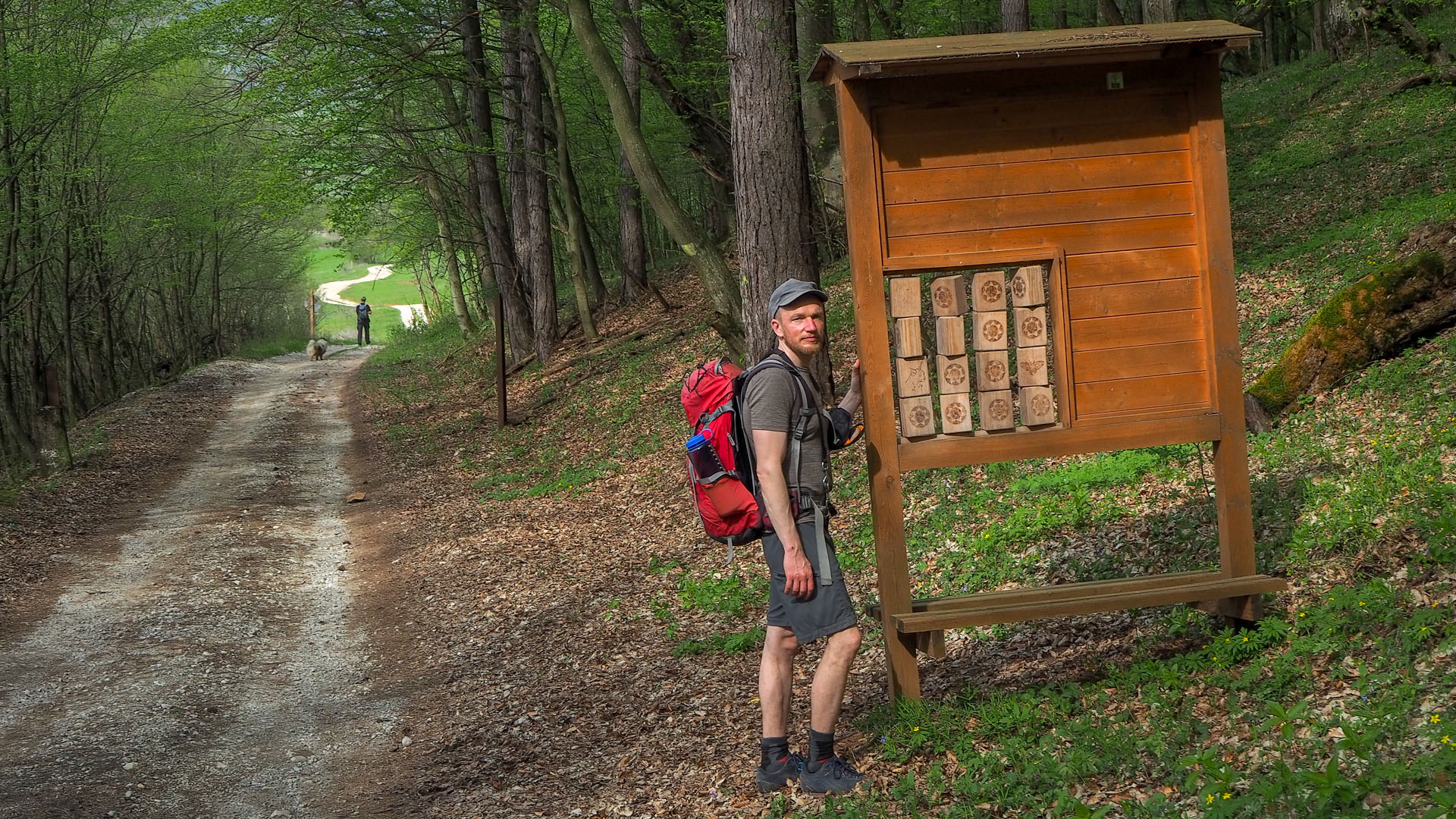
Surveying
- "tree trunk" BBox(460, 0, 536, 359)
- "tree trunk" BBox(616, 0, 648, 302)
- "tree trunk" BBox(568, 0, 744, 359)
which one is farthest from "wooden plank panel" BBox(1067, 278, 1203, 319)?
"tree trunk" BBox(460, 0, 536, 359)

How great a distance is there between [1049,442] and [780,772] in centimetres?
185

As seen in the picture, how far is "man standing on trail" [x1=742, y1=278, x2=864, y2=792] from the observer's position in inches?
164

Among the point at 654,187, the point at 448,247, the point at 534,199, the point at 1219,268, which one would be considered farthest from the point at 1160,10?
the point at 448,247

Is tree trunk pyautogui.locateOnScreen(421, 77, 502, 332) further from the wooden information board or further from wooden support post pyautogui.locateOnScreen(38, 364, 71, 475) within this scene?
the wooden information board

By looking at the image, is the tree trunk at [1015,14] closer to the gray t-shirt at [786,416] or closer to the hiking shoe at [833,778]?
the gray t-shirt at [786,416]

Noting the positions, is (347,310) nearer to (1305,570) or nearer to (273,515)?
(273,515)

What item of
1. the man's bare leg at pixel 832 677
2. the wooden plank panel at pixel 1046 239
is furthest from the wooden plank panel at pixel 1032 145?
the man's bare leg at pixel 832 677

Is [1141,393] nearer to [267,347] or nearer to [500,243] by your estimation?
[500,243]

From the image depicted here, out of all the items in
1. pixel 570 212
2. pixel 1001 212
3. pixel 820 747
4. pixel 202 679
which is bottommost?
pixel 202 679

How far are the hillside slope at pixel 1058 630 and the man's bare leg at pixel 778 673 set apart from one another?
0.41 m

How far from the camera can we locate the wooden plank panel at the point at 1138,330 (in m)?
Answer: 4.80

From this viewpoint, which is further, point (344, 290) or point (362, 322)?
point (344, 290)

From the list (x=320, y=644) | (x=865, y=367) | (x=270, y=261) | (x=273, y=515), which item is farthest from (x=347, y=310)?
(x=865, y=367)

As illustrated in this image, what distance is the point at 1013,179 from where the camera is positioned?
475cm
